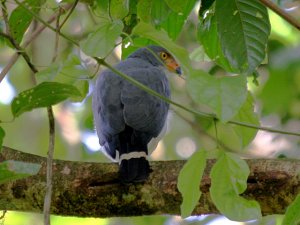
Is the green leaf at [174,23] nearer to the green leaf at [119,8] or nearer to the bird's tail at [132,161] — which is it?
the green leaf at [119,8]

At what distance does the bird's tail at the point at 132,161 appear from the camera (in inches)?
136

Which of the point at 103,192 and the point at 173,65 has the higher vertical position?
the point at 173,65

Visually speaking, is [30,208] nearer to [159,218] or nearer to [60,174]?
[60,174]

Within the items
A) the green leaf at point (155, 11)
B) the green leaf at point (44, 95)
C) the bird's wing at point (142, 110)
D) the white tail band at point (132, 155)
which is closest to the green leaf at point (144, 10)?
the green leaf at point (155, 11)

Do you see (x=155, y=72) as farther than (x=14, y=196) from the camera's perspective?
Yes

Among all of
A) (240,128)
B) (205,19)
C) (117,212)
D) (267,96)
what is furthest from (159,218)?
(267,96)

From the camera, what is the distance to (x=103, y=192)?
3480mm

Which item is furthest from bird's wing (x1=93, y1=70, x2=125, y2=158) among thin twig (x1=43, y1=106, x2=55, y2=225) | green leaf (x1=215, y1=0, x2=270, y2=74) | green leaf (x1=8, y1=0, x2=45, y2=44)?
green leaf (x1=215, y1=0, x2=270, y2=74)

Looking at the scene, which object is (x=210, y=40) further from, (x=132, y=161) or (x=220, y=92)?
(x=220, y=92)

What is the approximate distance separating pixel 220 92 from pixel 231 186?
1.49 ft

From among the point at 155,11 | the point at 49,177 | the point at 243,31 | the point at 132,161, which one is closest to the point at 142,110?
the point at 132,161

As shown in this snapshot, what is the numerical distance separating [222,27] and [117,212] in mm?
1083

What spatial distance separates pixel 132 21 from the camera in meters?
3.61

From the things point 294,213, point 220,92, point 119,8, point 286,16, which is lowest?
point 294,213
